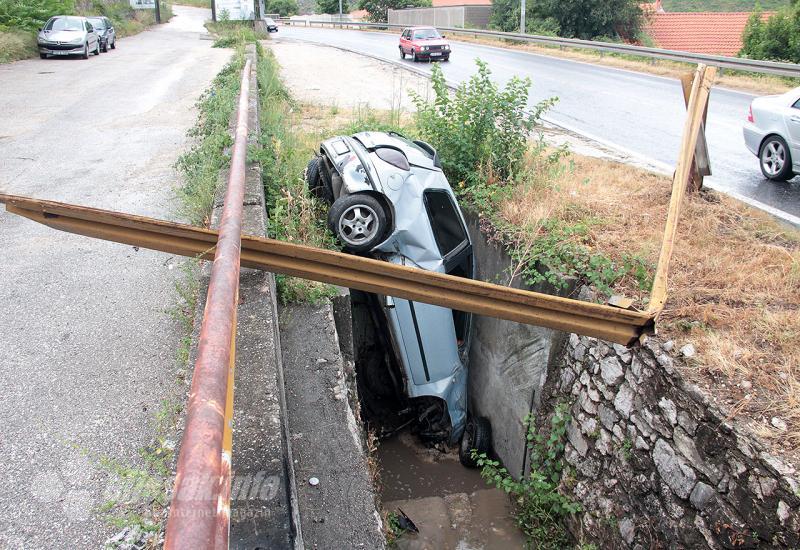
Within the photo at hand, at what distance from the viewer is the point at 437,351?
21.0 feet

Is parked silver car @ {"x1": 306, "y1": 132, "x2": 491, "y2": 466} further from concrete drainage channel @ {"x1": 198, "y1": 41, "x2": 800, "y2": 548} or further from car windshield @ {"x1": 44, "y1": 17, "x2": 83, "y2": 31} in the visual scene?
car windshield @ {"x1": 44, "y1": 17, "x2": 83, "y2": 31}

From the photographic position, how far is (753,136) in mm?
8922

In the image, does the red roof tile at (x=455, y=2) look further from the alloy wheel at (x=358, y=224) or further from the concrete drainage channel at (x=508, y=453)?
the concrete drainage channel at (x=508, y=453)

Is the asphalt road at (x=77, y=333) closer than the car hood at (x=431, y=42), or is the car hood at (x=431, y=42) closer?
the asphalt road at (x=77, y=333)

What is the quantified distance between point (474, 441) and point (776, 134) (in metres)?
6.00

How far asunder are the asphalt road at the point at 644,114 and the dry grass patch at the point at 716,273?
179 centimetres

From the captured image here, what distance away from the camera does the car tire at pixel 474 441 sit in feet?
21.6

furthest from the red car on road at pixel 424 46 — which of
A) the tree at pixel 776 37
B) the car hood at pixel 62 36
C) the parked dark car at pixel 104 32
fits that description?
the tree at pixel 776 37

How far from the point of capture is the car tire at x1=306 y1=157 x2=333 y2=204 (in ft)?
22.6

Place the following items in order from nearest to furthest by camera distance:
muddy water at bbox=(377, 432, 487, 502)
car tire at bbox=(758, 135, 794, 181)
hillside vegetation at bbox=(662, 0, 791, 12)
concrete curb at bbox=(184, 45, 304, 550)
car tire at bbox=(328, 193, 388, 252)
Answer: concrete curb at bbox=(184, 45, 304, 550), car tire at bbox=(328, 193, 388, 252), muddy water at bbox=(377, 432, 487, 502), car tire at bbox=(758, 135, 794, 181), hillside vegetation at bbox=(662, 0, 791, 12)

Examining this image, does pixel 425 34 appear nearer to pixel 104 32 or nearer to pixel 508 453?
pixel 104 32

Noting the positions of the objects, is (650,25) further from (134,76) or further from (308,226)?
(308,226)

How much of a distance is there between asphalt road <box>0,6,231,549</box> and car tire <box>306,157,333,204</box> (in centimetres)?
147

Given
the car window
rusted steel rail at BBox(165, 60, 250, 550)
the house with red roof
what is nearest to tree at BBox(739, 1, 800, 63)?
the house with red roof
